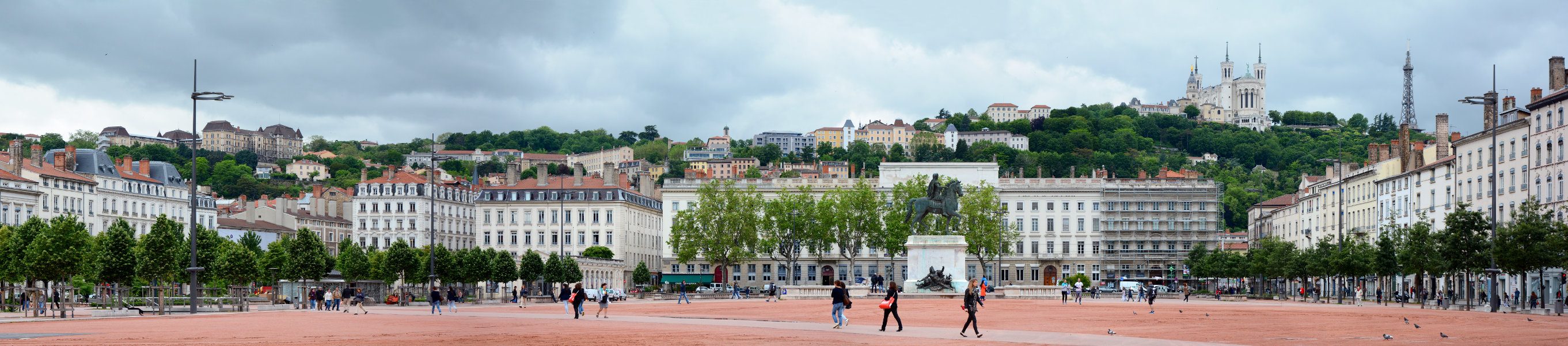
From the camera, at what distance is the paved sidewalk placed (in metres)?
27.0

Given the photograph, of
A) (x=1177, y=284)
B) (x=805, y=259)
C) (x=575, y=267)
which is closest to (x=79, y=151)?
(x=575, y=267)

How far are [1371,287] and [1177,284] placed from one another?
2712 centimetres

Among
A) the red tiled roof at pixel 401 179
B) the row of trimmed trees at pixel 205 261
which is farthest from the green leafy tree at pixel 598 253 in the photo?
the row of trimmed trees at pixel 205 261

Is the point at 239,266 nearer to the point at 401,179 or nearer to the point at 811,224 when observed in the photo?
the point at 811,224

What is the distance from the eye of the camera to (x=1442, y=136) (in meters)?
89.9

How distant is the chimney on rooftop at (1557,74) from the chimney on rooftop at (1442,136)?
17.6 metres

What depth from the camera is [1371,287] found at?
9975cm

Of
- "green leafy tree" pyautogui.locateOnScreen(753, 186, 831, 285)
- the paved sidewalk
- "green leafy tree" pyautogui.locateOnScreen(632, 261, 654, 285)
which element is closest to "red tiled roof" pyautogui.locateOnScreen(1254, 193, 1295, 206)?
"green leafy tree" pyautogui.locateOnScreen(753, 186, 831, 285)

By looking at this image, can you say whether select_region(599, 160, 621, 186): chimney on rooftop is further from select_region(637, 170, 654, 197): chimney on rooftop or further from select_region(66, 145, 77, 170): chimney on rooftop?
select_region(66, 145, 77, 170): chimney on rooftop

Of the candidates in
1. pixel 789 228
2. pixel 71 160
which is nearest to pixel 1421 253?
pixel 789 228

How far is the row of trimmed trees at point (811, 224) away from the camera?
112m

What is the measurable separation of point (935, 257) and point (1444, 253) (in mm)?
19378

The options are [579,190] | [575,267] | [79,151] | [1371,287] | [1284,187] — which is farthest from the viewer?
[1284,187]

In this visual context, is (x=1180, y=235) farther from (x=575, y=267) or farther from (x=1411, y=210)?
(x=575, y=267)
